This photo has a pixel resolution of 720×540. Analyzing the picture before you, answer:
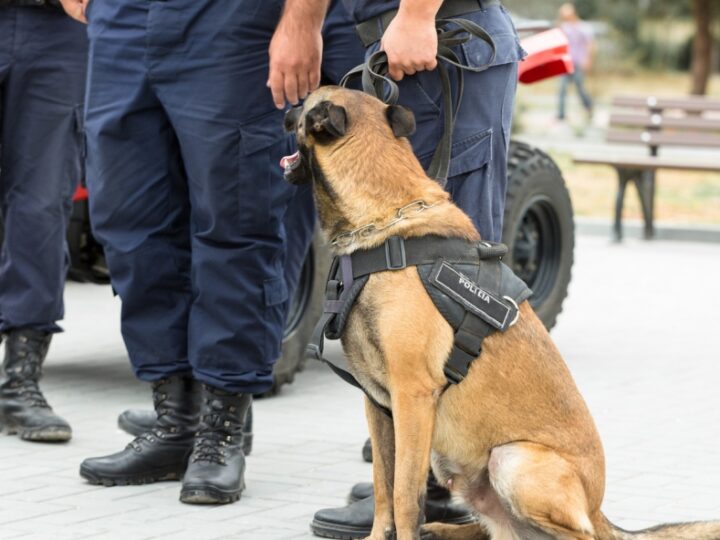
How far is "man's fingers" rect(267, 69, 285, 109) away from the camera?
4.25 meters

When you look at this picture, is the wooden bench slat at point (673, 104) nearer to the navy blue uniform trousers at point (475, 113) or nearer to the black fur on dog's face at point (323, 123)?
the navy blue uniform trousers at point (475, 113)

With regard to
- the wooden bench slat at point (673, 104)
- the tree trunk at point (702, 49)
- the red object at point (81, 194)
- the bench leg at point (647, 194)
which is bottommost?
the tree trunk at point (702, 49)

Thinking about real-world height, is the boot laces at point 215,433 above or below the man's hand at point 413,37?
below

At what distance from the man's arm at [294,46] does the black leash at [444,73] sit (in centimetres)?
32

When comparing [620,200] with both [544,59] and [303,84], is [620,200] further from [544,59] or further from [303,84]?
[303,84]

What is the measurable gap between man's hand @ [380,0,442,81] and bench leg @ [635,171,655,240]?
879 cm

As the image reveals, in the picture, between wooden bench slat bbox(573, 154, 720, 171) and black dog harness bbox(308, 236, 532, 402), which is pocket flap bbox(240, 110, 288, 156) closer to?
black dog harness bbox(308, 236, 532, 402)

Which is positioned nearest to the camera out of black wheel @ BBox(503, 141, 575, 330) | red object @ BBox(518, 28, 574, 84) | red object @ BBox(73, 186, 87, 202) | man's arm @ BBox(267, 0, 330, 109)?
man's arm @ BBox(267, 0, 330, 109)

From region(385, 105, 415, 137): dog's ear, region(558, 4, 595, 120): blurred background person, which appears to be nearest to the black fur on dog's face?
region(385, 105, 415, 137): dog's ear

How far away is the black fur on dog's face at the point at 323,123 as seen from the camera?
12.1ft

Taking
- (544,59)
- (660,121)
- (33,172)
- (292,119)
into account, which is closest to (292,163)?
(292,119)

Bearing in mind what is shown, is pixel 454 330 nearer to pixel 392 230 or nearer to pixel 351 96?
pixel 392 230

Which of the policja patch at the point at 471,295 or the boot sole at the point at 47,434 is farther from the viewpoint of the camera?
the boot sole at the point at 47,434

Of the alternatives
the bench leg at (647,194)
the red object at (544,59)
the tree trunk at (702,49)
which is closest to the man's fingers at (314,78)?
Result: the red object at (544,59)
